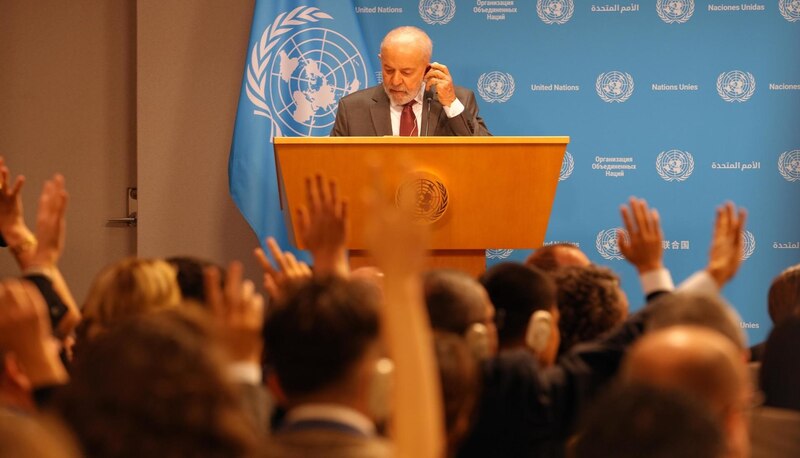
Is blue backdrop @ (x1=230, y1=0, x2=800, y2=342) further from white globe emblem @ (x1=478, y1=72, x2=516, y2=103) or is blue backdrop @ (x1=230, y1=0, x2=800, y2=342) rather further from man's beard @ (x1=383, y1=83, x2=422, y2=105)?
man's beard @ (x1=383, y1=83, x2=422, y2=105)

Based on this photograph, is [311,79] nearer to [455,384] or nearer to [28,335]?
[455,384]

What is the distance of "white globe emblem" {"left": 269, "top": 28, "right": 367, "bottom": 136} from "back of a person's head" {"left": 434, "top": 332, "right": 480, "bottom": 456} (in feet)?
15.6

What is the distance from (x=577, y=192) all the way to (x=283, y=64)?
2.11 m

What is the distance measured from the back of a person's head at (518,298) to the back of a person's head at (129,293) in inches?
34.7

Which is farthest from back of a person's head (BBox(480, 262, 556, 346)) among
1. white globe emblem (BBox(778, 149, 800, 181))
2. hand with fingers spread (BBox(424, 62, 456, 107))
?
white globe emblem (BBox(778, 149, 800, 181))

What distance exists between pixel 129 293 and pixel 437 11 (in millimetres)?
4894

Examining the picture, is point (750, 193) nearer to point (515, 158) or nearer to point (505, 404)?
point (515, 158)

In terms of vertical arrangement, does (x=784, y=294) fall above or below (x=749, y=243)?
above

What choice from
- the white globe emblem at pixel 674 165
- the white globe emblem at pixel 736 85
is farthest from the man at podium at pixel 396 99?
the white globe emblem at pixel 736 85

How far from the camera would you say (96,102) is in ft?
24.5

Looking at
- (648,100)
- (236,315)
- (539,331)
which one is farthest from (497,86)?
(236,315)

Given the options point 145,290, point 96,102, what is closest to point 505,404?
point 145,290

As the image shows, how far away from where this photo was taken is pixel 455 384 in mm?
2203

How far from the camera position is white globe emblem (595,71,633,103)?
7.07 m
